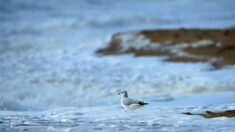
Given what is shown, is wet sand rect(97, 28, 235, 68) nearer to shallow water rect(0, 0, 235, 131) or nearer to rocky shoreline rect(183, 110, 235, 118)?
shallow water rect(0, 0, 235, 131)

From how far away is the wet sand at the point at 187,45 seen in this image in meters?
16.8

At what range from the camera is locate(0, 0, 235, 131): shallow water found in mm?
9305

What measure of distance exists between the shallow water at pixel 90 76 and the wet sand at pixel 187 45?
0.55 meters

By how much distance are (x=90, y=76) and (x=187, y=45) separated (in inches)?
184

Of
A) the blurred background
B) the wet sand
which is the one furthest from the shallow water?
the wet sand

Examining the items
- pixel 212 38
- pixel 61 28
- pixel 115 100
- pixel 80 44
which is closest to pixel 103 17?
pixel 61 28

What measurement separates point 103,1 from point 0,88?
24044 mm

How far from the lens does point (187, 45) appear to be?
18.5 meters

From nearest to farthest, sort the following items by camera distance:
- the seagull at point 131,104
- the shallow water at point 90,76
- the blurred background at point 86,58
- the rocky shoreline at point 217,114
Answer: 1. the shallow water at point 90,76
2. the rocky shoreline at point 217,114
3. the seagull at point 131,104
4. the blurred background at point 86,58

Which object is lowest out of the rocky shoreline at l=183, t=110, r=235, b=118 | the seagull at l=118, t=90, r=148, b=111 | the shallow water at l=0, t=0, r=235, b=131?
the rocky shoreline at l=183, t=110, r=235, b=118

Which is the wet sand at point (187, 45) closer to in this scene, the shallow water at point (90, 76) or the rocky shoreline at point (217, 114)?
the shallow water at point (90, 76)

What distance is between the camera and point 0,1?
34344 millimetres

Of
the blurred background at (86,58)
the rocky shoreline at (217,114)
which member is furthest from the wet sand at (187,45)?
the rocky shoreline at (217,114)

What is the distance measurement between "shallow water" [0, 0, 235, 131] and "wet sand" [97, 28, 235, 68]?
1.80 feet
